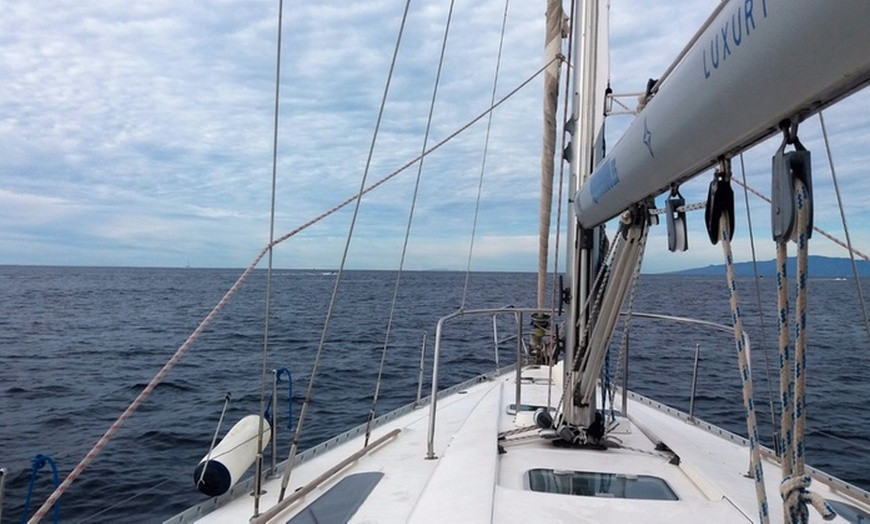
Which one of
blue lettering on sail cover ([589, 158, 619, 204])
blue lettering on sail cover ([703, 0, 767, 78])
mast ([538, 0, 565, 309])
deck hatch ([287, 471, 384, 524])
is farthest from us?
mast ([538, 0, 565, 309])

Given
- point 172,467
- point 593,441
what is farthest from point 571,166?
point 172,467

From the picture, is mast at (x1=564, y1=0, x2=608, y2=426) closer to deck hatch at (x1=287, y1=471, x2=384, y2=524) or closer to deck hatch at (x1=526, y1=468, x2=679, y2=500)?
deck hatch at (x1=526, y1=468, x2=679, y2=500)

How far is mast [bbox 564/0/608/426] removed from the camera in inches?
149

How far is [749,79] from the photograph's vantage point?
108 centimetres

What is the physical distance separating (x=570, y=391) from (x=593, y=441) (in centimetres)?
37

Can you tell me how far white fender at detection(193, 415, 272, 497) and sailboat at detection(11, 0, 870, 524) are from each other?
0.01m

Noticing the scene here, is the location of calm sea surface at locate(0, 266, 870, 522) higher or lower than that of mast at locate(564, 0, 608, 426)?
lower

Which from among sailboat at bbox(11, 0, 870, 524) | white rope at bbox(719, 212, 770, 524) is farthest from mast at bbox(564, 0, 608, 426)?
white rope at bbox(719, 212, 770, 524)

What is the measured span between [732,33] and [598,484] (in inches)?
105

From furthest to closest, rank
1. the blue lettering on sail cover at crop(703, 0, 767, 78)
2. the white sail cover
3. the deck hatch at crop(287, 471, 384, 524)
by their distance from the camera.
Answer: the deck hatch at crop(287, 471, 384, 524), the blue lettering on sail cover at crop(703, 0, 767, 78), the white sail cover

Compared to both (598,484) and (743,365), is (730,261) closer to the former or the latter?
(743,365)

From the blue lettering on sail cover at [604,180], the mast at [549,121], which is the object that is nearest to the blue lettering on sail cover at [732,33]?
the blue lettering on sail cover at [604,180]

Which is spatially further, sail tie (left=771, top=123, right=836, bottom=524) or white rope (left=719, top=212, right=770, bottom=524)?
white rope (left=719, top=212, right=770, bottom=524)

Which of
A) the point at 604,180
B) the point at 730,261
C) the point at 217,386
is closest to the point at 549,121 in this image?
the point at 604,180
